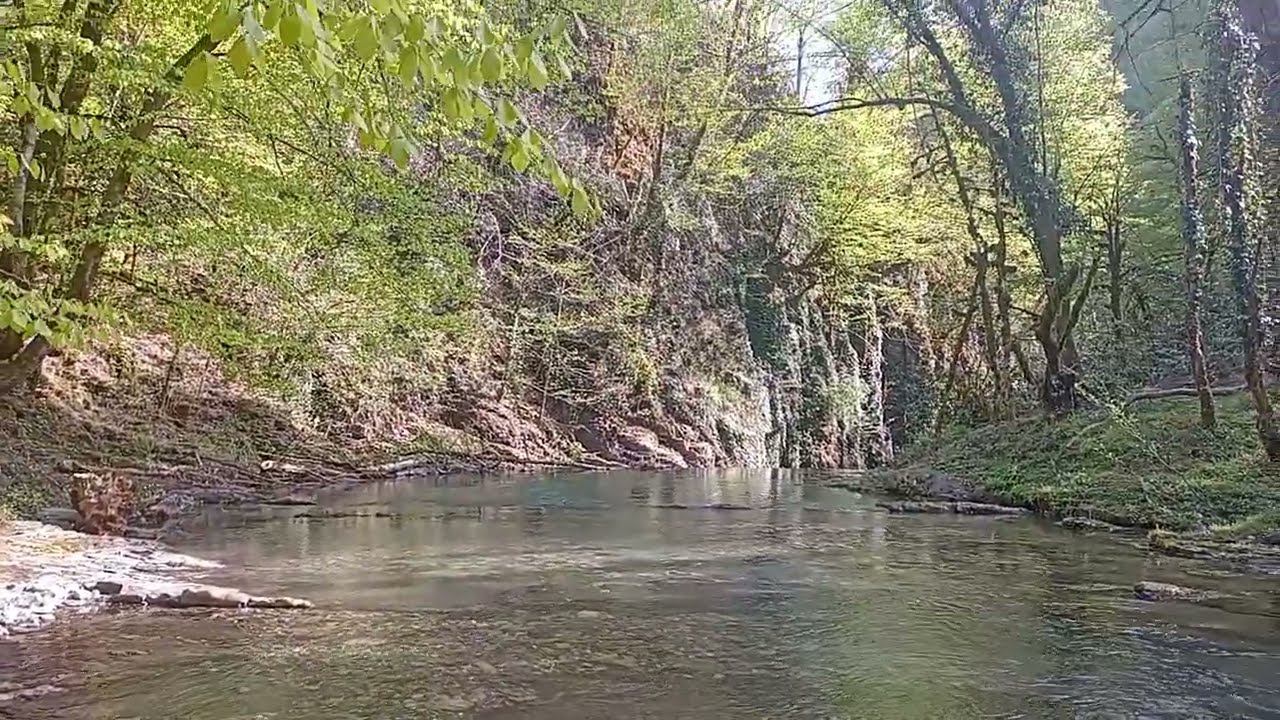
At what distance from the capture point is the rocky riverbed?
564 cm

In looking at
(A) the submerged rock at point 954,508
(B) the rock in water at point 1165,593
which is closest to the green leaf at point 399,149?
(B) the rock in water at point 1165,593

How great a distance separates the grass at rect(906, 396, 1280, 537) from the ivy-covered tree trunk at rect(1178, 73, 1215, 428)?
0.91 m

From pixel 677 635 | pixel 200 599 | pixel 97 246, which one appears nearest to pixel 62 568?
pixel 200 599

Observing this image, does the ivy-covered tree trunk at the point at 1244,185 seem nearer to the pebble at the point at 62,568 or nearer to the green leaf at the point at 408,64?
the pebble at the point at 62,568

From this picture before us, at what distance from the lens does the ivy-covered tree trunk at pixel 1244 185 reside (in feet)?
33.0

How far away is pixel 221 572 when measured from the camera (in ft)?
22.9

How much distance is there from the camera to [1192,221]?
11.3 meters

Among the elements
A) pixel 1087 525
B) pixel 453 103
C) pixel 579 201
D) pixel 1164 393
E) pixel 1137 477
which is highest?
pixel 1164 393

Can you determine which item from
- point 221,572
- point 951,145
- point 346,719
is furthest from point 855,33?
point 346,719

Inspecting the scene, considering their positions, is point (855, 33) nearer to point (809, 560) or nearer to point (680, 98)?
point (680, 98)

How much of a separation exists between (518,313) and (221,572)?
17251 mm

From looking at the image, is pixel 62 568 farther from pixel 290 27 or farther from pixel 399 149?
pixel 290 27

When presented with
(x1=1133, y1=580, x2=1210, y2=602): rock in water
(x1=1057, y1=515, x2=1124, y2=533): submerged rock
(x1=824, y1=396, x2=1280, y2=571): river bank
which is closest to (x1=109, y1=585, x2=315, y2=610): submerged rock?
(x1=1133, y1=580, x2=1210, y2=602): rock in water

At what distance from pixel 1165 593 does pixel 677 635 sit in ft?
11.5
